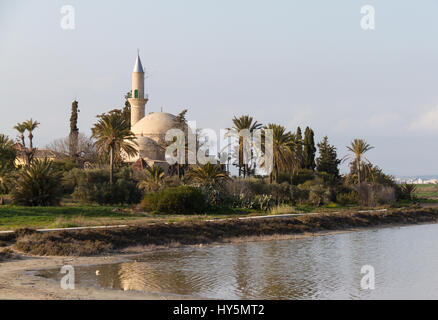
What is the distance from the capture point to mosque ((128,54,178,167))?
53375 mm

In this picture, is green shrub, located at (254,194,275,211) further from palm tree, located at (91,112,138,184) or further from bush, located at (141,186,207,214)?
palm tree, located at (91,112,138,184)

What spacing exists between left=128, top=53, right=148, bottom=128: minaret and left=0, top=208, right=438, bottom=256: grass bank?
3909cm

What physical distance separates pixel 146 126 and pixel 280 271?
4477 centimetres

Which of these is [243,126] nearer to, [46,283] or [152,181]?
[152,181]

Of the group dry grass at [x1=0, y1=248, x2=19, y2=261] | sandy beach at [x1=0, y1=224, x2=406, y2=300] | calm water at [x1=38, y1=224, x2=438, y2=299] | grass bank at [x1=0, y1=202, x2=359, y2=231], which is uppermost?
grass bank at [x1=0, y1=202, x2=359, y2=231]

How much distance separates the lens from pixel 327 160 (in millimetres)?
57688

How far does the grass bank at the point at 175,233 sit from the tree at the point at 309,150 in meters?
25.0

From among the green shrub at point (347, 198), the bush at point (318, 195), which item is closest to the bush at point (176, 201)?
the bush at point (318, 195)

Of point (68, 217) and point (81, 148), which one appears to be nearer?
point (68, 217)

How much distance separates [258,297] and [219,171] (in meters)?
23.9

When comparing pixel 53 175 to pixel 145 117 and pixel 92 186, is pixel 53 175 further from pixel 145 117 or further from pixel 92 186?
pixel 145 117

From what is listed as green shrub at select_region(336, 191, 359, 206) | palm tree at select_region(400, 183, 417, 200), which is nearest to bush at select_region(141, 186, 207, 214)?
green shrub at select_region(336, 191, 359, 206)

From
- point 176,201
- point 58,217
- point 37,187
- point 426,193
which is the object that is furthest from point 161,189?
point 426,193
